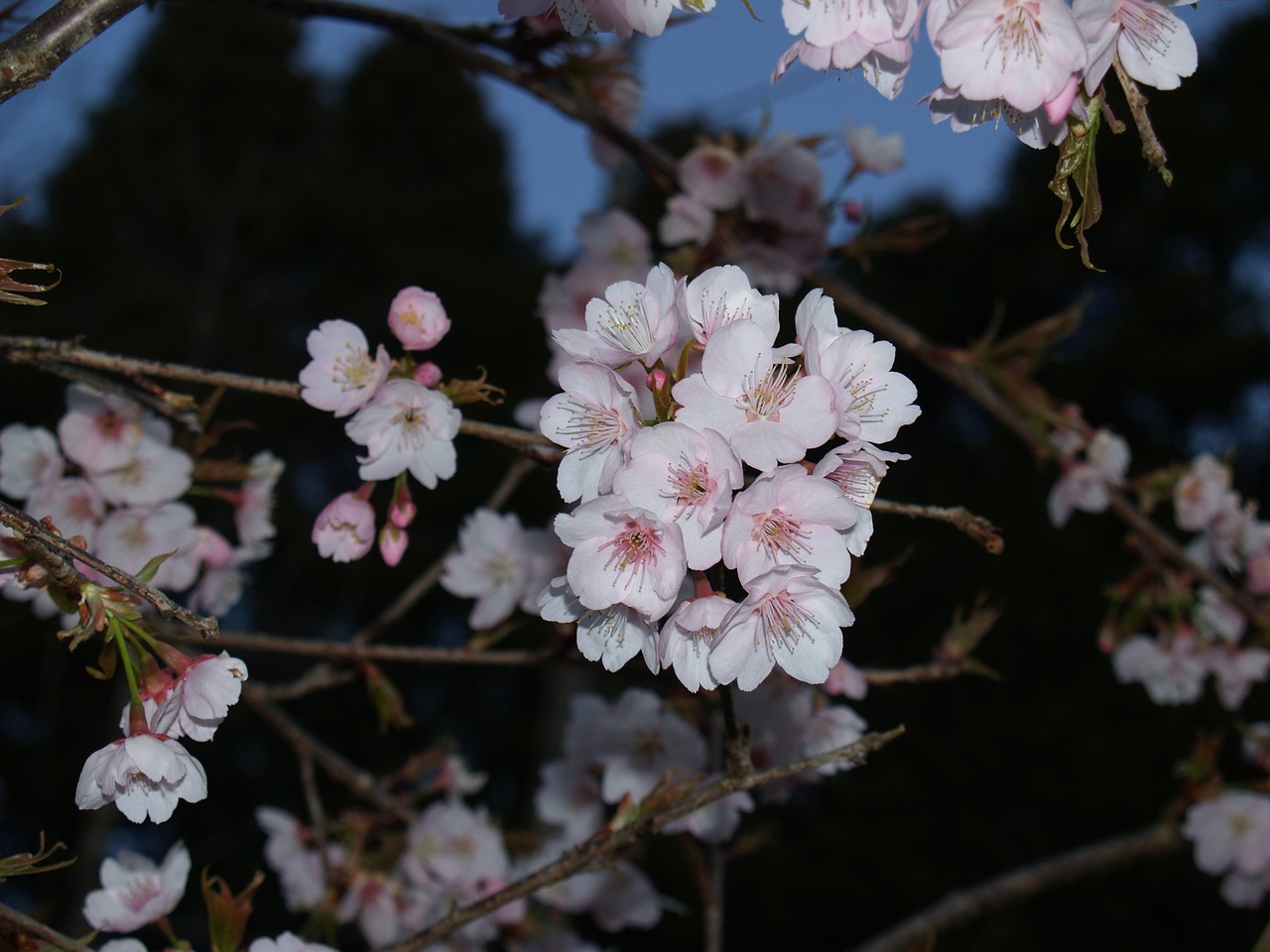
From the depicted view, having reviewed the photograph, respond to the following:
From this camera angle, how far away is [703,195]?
→ 1666 mm

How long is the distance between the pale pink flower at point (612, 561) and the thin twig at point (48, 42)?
1.40ft

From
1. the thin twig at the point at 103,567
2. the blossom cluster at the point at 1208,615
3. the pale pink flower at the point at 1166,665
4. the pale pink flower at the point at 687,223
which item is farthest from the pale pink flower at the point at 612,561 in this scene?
the pale pink flower at the point at 1166,665

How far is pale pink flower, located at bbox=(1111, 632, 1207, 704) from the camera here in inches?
75.1

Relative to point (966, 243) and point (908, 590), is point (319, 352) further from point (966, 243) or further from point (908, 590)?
point (966, 243)

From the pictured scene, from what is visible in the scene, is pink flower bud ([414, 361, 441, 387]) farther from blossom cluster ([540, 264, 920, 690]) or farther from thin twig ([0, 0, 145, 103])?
thin twig ([0, 0, 145, 103])

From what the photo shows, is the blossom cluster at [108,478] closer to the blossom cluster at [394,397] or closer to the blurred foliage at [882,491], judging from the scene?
the blossom cluster at [394,397]

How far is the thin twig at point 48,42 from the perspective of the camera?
0.66 m

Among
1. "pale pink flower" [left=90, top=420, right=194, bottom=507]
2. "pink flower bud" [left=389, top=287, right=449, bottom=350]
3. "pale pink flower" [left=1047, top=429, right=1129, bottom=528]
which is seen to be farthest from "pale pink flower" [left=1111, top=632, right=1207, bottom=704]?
"pale pink flower" [left=90, top=420, right=194, bottom=507]

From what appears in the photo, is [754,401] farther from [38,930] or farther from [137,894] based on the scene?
[137,894]

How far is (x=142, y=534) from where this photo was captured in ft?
3.92

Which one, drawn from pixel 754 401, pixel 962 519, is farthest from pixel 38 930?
pixel 962 519

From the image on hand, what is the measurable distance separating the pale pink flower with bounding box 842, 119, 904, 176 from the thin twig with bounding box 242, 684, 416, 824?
1.23 metres

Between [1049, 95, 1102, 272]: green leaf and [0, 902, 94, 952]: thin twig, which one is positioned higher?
[1049, 95, 1102, 272]: green leaf

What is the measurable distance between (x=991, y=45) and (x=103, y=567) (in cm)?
68
